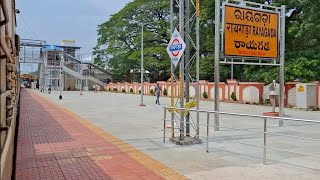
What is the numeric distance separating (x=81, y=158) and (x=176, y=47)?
3.70m

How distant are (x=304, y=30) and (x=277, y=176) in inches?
837

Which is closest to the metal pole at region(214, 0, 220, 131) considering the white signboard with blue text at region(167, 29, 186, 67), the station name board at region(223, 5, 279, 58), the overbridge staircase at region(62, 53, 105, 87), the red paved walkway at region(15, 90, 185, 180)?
the station name board at region(223, 5, 279, 58)

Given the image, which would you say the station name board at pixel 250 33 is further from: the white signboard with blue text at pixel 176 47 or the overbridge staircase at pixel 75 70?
the overbridge staircase at pixel 75 70

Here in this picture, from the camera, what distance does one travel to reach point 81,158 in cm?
748

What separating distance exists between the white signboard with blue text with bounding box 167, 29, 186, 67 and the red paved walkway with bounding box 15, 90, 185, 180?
2509mm


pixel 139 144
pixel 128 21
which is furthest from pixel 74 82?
pixel 139 144

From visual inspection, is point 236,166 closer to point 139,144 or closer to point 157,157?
point 157,157

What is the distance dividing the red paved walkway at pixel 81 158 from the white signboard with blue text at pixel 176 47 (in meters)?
2.51

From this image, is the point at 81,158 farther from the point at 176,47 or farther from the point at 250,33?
the point at 250,33

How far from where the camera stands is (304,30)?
81.9 ft

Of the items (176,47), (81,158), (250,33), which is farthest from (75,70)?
(81,158)

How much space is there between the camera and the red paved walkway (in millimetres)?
6250

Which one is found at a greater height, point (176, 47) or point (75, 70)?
point (75, 70)

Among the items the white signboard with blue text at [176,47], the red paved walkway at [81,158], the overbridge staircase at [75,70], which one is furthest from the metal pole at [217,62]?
the overbridge staircase at [75,70]
